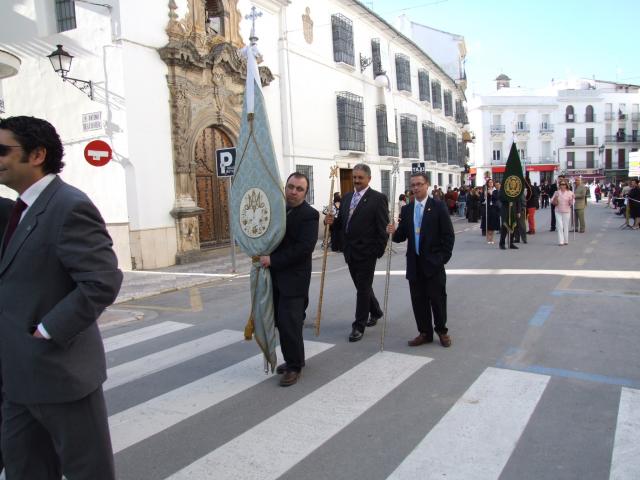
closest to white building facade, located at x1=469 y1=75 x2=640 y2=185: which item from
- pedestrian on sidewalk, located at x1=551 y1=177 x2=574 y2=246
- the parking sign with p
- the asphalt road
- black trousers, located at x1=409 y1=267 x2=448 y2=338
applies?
pedestrian on sidewalk, located at x1=551 y1=177 x2=574 y2=246

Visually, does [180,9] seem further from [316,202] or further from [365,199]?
[365,199]

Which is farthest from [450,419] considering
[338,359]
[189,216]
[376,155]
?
[376,155]

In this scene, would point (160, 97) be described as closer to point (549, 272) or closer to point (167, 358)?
point (167, 358)

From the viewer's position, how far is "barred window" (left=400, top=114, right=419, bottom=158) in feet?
91.0

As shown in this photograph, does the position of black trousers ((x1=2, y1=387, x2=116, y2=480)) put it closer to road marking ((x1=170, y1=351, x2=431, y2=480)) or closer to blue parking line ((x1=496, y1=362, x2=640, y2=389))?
road marking ((x1=170, y1=351, x2=431, y2=480))

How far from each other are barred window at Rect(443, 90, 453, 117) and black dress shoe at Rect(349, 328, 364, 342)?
1325 inches

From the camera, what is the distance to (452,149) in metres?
38.2

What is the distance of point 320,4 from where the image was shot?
808 inches

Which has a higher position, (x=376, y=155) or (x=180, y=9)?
(x=180, y=9)

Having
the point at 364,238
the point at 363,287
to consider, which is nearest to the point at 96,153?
the point at 364,238

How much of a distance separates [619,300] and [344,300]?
3790mm

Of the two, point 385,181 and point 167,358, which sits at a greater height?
point 385,181

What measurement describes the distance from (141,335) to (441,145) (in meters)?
31.3

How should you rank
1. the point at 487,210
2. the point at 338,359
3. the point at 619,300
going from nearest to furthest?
1. the point at 338,359
2. the point at 619,300
3. the point at 487,210
